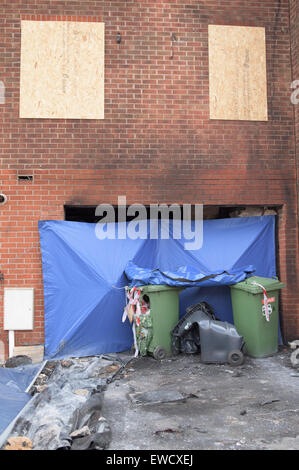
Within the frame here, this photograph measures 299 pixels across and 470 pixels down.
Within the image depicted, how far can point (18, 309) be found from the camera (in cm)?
695

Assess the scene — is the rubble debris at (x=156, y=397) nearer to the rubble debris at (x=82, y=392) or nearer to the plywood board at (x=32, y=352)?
the rubble debris at (x=82, y=392)

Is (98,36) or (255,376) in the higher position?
(98,36)

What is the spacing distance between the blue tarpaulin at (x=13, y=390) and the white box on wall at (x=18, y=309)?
941mm

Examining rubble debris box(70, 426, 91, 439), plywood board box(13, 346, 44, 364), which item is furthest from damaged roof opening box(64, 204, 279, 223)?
rubble debris box(70, 426, 91, 439)

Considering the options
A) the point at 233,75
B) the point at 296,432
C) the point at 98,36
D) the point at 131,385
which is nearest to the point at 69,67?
the point at 98,36

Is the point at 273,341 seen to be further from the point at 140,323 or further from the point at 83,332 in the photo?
the point at 83,332

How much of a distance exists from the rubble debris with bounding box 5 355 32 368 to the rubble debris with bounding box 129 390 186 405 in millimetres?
2200

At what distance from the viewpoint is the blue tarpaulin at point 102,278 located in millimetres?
6754

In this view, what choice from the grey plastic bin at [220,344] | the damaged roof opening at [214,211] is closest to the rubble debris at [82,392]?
the grey plastic bin at [220,344]

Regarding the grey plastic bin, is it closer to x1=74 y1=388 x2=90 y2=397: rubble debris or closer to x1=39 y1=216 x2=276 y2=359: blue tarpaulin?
x1=39 y1=216 x2=276 y2=359: blue tarpaulin

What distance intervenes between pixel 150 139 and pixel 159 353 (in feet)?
12.1

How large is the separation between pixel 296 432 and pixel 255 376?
1.87m

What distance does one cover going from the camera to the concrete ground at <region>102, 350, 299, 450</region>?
3750 millimetres
